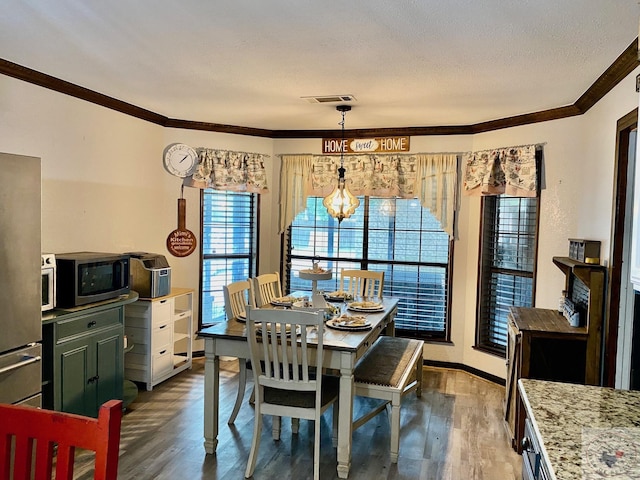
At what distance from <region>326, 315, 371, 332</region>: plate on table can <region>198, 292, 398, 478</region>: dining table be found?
30 millimetres

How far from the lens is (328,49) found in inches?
112

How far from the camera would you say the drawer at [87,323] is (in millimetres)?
3176

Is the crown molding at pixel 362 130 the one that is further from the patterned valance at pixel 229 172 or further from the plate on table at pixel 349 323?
the plate on table at pixel 349 323

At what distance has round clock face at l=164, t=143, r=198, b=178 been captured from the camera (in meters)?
5.06

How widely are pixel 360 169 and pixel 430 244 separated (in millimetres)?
1095

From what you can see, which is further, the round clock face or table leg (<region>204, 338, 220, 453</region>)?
the round clock face

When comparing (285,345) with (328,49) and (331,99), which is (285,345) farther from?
(331,99)

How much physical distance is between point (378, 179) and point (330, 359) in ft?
8.91

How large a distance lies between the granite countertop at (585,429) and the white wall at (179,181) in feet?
5.42

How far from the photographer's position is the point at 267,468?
3.07 m

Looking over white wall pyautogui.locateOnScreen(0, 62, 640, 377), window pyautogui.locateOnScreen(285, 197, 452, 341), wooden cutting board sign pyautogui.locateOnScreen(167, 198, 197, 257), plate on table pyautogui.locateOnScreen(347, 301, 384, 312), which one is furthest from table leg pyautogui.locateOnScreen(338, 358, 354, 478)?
wooden cutting board sign pyautogui.locateOnScreen(167, 198, 197, 257)

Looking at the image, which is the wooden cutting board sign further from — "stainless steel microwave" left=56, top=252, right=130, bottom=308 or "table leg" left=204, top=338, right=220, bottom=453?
→ "table leg" left=204, top=338, right=220, bottom=453

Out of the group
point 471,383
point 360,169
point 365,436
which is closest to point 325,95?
point 360,169

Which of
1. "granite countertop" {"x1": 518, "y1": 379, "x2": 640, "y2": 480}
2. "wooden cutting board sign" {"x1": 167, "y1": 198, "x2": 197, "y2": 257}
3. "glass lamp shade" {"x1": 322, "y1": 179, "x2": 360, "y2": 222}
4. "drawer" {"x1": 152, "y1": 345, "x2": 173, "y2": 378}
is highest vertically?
"glass lamp shade" {"x1": 322, "y1": 179, "x2": 360, "y2": 222}
